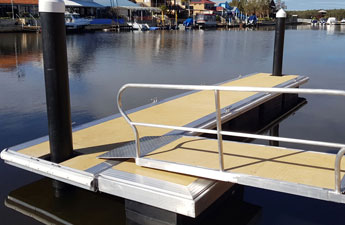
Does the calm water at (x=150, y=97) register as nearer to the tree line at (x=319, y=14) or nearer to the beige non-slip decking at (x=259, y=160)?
the beige non-slip decking at (x=259, y=160)

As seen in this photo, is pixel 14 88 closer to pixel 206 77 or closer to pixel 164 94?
pixel 164 94

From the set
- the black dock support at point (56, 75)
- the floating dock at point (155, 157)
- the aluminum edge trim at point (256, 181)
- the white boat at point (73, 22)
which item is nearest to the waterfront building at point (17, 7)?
the white boat at point (73, 22)

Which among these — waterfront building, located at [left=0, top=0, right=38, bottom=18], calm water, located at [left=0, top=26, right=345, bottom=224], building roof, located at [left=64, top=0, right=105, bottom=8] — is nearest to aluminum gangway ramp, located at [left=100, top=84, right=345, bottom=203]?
calm water, located at [left=0, top=26, right=345, bottom=224]

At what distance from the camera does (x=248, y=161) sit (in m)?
3.61

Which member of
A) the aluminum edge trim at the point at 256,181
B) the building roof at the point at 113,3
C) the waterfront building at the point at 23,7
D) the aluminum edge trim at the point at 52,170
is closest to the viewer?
the aluminum edge trim at the point at 256,181

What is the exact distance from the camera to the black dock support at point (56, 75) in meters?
3.71

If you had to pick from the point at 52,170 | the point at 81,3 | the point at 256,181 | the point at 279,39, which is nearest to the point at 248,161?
the point at 256,181

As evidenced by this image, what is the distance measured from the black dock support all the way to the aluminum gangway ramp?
1.73 feet

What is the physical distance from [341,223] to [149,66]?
469 inches

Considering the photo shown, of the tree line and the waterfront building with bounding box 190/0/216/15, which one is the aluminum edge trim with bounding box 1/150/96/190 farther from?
the tree line

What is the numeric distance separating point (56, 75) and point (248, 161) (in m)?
2.07

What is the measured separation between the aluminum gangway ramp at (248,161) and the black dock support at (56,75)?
529 mm

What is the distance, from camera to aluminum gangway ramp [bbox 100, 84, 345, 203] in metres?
2.98

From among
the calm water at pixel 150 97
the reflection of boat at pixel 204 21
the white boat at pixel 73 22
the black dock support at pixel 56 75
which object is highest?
the reflection of boat at pixel 204 21
